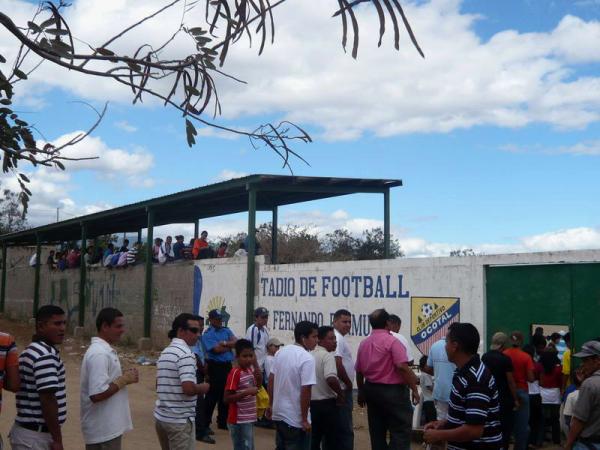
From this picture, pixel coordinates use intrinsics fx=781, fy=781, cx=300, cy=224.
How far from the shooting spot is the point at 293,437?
7.12 m

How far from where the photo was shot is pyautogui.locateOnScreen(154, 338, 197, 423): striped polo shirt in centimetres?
627

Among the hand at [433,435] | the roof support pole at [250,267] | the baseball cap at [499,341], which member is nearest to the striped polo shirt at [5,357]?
the hand at [433,435]

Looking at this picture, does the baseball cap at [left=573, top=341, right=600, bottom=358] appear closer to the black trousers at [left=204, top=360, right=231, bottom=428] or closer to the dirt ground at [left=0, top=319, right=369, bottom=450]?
the dirt ground at [left=0, top=319, right=369, bottom=450]

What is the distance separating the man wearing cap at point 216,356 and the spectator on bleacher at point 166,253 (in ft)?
37.0

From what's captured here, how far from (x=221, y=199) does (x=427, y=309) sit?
849 centimetres

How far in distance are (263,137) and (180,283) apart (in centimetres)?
1724

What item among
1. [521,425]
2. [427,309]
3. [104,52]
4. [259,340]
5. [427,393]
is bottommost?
[521,425]

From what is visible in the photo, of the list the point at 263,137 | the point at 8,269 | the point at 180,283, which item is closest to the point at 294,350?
the point at 263,137

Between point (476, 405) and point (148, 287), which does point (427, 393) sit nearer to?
point (476, 405)

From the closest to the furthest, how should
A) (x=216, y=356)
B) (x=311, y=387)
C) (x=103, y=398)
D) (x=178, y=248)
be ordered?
(x=103, y=398) → (x=311, y=387) → (x=216, y=356) → (x=178, y=248)

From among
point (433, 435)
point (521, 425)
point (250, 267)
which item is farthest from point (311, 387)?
point (250, 267)

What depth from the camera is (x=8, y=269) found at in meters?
37.2

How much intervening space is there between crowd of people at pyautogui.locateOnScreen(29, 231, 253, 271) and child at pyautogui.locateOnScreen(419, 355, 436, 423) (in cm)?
907

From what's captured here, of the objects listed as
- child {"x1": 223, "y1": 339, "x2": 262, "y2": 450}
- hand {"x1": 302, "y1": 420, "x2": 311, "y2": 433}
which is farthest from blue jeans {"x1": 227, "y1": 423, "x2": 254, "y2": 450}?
hand {"x1": 302, "y1": 420, "x2": 311, "y2": 433}
